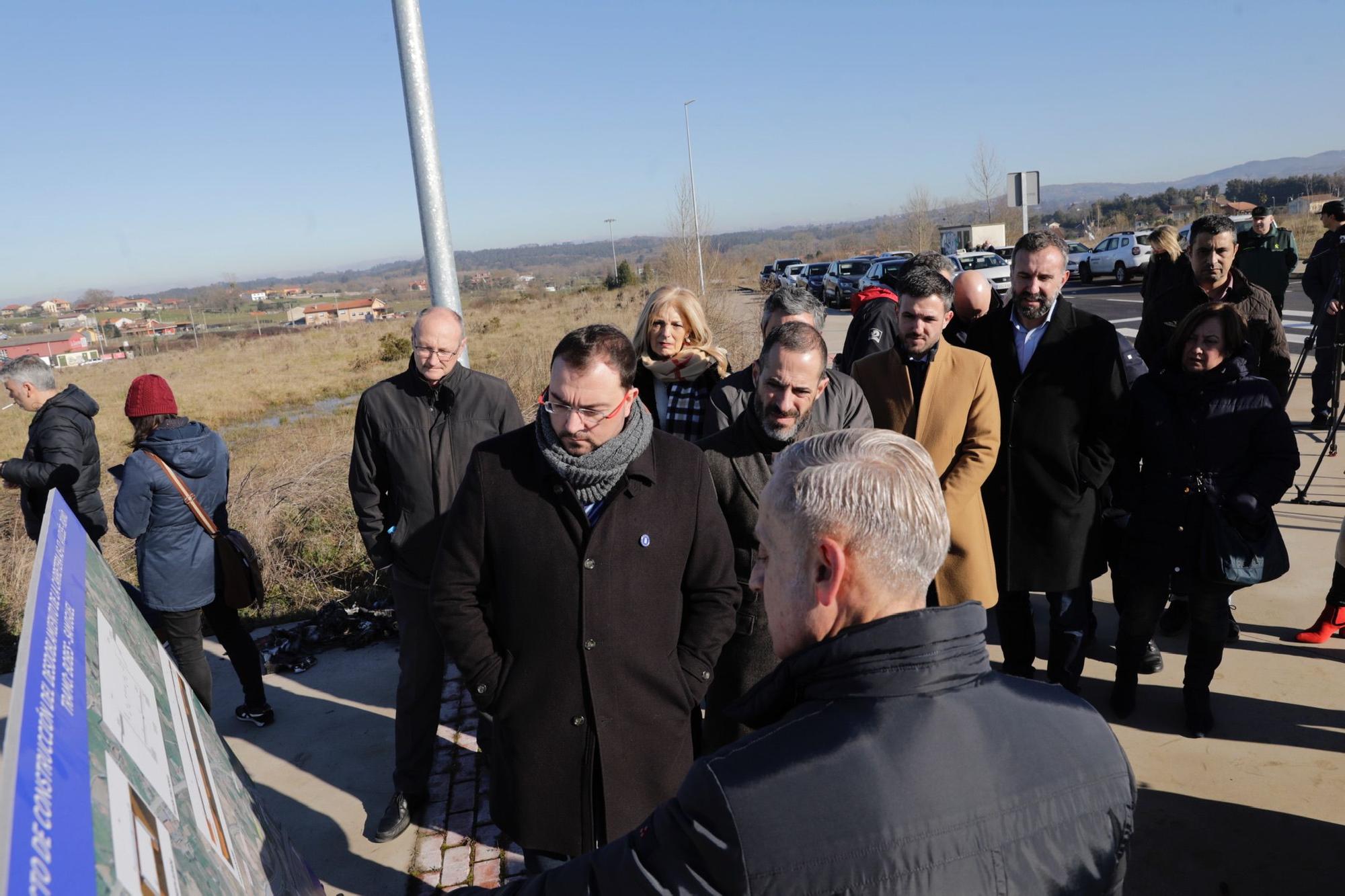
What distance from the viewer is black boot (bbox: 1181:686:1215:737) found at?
3.83 metres

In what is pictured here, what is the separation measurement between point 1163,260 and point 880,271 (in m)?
22.4

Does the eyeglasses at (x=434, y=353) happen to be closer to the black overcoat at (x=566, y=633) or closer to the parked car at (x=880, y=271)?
the black overcoat at (x=566, y=633)

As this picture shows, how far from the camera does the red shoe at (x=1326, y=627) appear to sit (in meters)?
4.54

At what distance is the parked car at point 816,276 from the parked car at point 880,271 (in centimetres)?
425

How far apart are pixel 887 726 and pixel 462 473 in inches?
108

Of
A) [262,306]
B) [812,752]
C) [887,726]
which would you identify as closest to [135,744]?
[812,752]

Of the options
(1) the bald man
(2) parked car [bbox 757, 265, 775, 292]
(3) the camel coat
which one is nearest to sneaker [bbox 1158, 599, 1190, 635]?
(3) the camel coat

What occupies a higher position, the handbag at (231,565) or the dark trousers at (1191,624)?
the handbag at (231,565)

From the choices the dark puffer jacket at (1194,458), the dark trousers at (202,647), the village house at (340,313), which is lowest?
the dark trousers at (202,647)

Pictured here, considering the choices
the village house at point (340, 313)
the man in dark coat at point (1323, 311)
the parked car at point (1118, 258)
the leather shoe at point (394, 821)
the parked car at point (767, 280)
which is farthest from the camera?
the village house at point (340, 313)

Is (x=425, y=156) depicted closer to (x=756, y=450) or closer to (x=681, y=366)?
(x=681, y=366)

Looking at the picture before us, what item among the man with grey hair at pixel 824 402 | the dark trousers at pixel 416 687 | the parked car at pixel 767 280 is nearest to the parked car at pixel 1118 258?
the parked car at pixel 767 280

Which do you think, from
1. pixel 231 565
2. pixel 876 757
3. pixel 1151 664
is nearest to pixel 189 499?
pixel 231 565

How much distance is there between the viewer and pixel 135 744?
1370 millimetres
